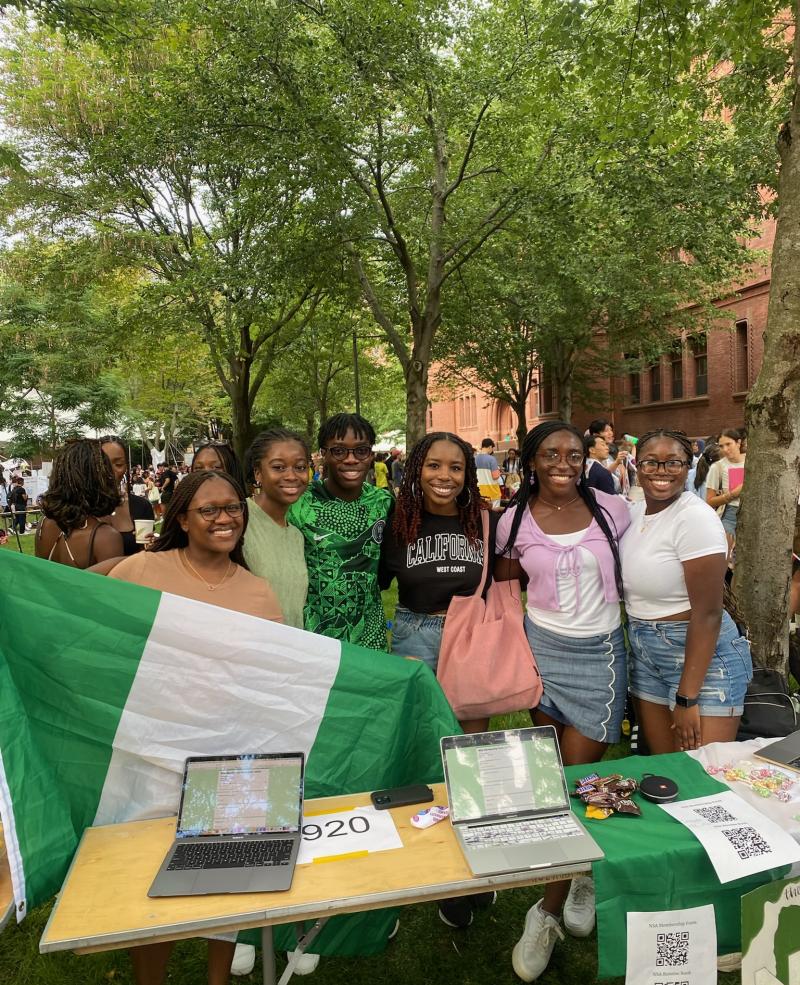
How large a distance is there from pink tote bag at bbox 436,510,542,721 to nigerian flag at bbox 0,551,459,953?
10.7 inches

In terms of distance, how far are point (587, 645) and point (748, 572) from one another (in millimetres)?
2103

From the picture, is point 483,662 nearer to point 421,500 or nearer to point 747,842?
point 421,500

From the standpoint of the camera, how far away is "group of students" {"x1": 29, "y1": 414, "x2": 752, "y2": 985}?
287 cm

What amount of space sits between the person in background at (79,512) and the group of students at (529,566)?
1.25ft

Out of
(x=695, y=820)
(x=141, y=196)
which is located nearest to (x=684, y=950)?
(x=695, y=820)

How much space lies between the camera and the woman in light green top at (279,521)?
10.1 ft

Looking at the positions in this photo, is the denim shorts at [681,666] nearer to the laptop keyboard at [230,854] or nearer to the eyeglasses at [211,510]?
the laptop keyboard at [230,854]

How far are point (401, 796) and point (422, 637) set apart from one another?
0.74 metres

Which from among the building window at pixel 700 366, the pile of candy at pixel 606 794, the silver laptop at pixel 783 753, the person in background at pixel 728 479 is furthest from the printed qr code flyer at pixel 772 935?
the building window at pixel 700 366

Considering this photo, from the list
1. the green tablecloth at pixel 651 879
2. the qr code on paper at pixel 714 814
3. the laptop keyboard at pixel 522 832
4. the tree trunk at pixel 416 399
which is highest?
the tree trunk at pixel 416 399

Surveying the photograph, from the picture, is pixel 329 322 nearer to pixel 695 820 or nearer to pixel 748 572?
pixel 748 572

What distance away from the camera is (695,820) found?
2.39 meters

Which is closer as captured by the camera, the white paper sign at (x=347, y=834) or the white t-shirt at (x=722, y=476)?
the white paper sign at (x=347, y=834)

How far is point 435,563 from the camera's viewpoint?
10.3 feet
